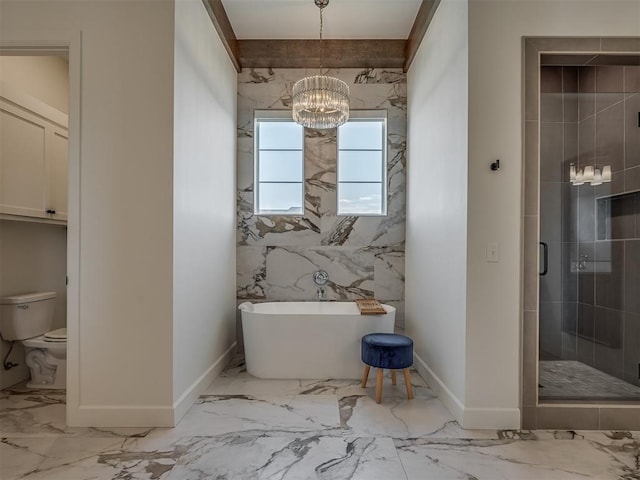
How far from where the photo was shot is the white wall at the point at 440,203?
8.19ft

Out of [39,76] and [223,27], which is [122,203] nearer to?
[39,76]

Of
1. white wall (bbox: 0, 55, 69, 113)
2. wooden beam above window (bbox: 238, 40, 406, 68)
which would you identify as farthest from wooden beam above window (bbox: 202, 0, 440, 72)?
white wall (bbox: 0, 55, 69, 113)

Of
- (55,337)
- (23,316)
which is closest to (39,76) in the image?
(23,316)

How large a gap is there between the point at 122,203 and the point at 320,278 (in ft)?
7.05

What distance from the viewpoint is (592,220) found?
2676 mm

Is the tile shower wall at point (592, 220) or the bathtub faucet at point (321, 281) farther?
the bathtub faucet at point (321, 281)

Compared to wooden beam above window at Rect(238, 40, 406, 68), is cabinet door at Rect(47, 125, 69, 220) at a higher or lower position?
lower

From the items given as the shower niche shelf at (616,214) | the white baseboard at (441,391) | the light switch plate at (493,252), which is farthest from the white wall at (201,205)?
the shower niche shelf at (616,214)

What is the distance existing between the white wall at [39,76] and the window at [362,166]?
2631 millimetres

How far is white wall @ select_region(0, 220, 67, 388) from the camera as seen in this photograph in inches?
117

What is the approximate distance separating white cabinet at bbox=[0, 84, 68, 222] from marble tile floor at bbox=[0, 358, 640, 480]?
1404 millimetres

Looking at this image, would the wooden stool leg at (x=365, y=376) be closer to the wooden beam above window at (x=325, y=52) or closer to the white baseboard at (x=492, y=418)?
the white baseboard at (x=492, y=418)

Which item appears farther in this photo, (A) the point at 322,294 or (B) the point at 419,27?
(A) the point at 322,294

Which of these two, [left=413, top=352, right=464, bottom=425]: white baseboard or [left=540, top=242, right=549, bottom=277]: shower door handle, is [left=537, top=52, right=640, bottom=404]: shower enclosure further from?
[left=413, top=352, right=464, bottom=425]: white baseboard
